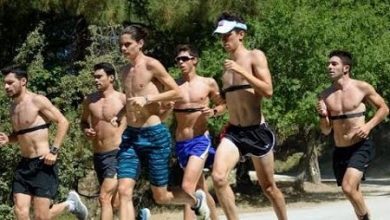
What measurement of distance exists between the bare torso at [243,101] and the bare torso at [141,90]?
0.92 metres

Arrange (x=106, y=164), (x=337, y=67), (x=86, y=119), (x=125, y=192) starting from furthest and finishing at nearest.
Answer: (x=86, y=119), (x=106, y=164), (x=337, y=67), (x=125, y=192)

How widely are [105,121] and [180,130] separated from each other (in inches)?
44.0

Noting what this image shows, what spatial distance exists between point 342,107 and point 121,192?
3.06 metres

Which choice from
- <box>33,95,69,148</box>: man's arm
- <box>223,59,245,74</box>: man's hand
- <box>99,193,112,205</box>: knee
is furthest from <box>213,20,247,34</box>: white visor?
<box>99,193,112,205</box>: knee

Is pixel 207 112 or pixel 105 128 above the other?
pixel 207 112

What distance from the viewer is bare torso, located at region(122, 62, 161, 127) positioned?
7.80 m

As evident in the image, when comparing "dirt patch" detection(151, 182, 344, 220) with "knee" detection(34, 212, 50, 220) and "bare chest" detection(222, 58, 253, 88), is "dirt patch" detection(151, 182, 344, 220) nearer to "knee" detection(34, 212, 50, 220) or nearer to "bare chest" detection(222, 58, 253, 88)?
"knee" detection(34, 212, 50, 220)

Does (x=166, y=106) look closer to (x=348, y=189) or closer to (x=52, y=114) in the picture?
(x=52, y=114)

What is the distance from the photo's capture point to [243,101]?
8.24m

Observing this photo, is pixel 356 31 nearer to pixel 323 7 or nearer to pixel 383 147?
pixel 323 7

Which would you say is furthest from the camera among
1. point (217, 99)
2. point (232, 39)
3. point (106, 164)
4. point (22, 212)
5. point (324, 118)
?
point (106, 164)

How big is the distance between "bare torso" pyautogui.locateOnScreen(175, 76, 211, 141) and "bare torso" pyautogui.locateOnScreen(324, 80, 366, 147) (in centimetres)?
160

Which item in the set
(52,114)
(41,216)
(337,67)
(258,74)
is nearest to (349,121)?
(337,67)

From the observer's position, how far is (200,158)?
9.27 metres
